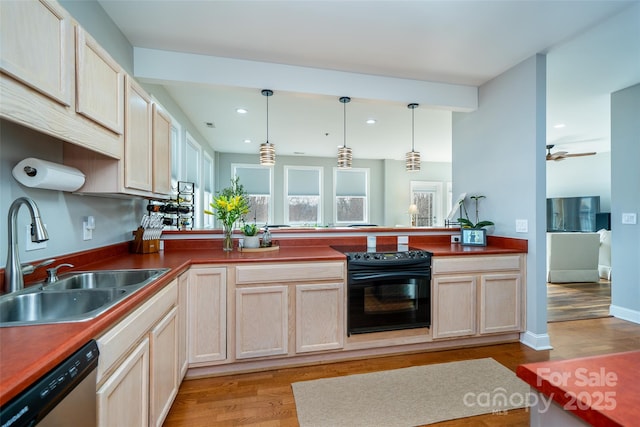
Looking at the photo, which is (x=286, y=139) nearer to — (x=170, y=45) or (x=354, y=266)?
(x=170, y=45)

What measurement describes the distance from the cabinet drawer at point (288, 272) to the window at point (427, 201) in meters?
6.66

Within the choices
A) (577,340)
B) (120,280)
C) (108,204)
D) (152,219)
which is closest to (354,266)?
(120,280)

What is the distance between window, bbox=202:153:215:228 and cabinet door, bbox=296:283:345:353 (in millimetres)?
3752

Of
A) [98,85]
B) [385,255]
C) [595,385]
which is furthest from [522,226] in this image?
[98,85]

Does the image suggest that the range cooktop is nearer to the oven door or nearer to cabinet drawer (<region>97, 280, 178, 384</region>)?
the oven door

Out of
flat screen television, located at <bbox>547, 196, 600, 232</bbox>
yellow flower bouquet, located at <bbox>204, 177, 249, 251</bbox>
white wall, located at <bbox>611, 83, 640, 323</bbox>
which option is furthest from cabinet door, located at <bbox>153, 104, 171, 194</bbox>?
flat screen television, located at <bbox>547, 196, 600, 232</bbox>

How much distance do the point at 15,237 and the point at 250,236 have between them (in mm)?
1582

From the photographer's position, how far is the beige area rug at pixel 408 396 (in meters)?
1.73

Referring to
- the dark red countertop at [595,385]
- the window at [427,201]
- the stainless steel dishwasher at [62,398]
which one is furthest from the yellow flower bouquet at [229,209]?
the window at [427,201]

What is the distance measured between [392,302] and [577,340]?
1950 mm

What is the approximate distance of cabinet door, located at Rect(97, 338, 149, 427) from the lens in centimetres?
98

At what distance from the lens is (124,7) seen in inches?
79.1

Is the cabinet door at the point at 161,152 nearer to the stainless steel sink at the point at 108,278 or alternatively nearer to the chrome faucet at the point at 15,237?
the stainless steel sink at the point at 108,278

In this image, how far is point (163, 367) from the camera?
154cm
